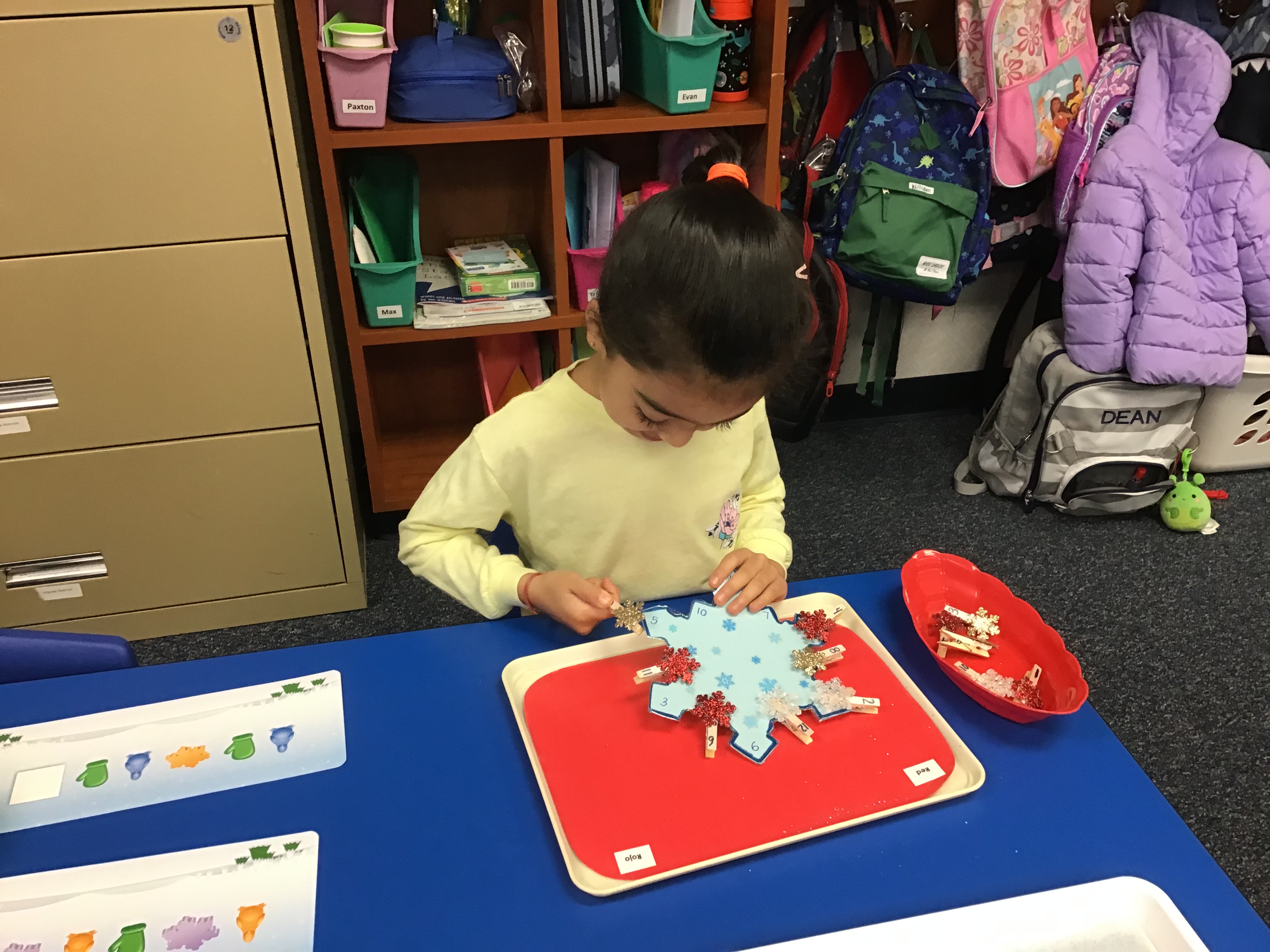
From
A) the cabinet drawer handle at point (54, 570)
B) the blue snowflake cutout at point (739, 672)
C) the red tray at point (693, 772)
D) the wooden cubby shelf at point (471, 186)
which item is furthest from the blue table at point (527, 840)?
the wooden cubby shelf at point (471, 186)

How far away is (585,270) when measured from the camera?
6.65 ft

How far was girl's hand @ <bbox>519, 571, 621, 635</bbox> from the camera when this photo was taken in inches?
36.0

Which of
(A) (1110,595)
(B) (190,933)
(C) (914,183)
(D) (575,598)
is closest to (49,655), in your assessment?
(B) (190,933)

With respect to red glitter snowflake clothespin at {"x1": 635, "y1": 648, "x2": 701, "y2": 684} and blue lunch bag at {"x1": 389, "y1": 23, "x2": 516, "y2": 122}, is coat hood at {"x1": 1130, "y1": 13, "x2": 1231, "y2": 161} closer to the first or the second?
blue lunch bag at {"x1": 389, "y1": 23, "x2": 516, "y2": 122}

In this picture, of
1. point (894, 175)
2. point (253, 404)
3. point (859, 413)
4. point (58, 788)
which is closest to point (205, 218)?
point (253, 404)

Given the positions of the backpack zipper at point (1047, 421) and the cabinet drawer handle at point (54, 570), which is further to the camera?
the backpack zipper at point (1047, 421)

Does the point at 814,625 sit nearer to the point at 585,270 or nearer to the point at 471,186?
the point at 585,270

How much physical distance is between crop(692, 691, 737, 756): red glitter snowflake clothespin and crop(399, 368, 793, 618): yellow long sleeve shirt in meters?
0.26

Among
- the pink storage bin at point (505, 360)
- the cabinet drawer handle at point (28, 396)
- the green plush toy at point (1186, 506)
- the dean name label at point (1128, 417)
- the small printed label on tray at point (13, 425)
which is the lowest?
the green plush toy at point (1186, 506)

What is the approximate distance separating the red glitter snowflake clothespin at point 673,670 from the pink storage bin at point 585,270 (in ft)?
4.04

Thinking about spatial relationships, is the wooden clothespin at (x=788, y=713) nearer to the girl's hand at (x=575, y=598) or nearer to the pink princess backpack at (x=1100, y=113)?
the girl's hand at (x=575, y=598)

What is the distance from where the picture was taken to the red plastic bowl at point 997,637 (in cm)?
88

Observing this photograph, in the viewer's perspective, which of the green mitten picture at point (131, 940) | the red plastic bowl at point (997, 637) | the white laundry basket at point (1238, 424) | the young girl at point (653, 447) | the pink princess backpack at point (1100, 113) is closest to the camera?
the green mitten picture at point (131, 940)

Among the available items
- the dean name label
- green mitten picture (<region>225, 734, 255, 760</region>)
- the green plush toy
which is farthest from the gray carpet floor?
green mitten picture (<region>225, 734, 255, 760</region>)
